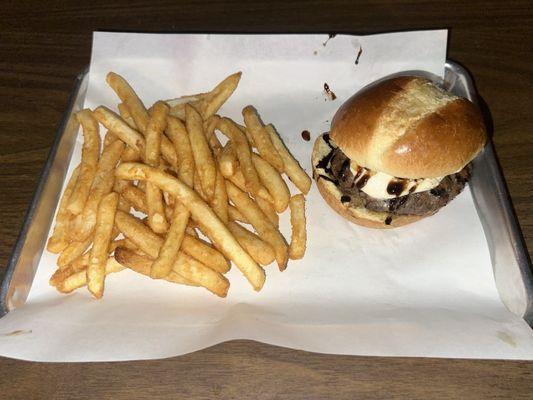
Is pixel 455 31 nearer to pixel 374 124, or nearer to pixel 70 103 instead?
pixel 374 124

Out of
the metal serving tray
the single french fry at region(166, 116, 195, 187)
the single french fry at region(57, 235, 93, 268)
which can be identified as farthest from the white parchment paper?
the single french fry at region(166, 116, 195, 187)

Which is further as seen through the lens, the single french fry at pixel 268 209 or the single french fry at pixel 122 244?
the single french fry at pixel 268 209

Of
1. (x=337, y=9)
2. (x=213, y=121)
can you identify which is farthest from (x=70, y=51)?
(x=337, y=9)

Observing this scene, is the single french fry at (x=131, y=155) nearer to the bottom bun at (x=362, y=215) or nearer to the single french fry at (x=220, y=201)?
the single french fry at (x=220, y=201)

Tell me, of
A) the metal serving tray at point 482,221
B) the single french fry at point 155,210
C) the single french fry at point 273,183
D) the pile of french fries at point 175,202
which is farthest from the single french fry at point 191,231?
the metal serving tray at point 482,221

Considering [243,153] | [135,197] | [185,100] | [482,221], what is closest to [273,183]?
[243,153]

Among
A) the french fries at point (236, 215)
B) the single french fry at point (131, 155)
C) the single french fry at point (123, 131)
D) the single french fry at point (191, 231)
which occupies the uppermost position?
the single french fry at point (123, 131)

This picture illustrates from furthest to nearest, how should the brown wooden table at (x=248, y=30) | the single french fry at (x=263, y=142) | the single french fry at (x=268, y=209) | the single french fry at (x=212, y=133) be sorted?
the single french fry at (x=212, y=133), the single french fry at (x=263, y=142), the single french fry at (x=268, y=209), the brown wooden table at (x=248, y=30)

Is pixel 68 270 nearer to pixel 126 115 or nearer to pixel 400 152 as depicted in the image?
pixel 126 115
